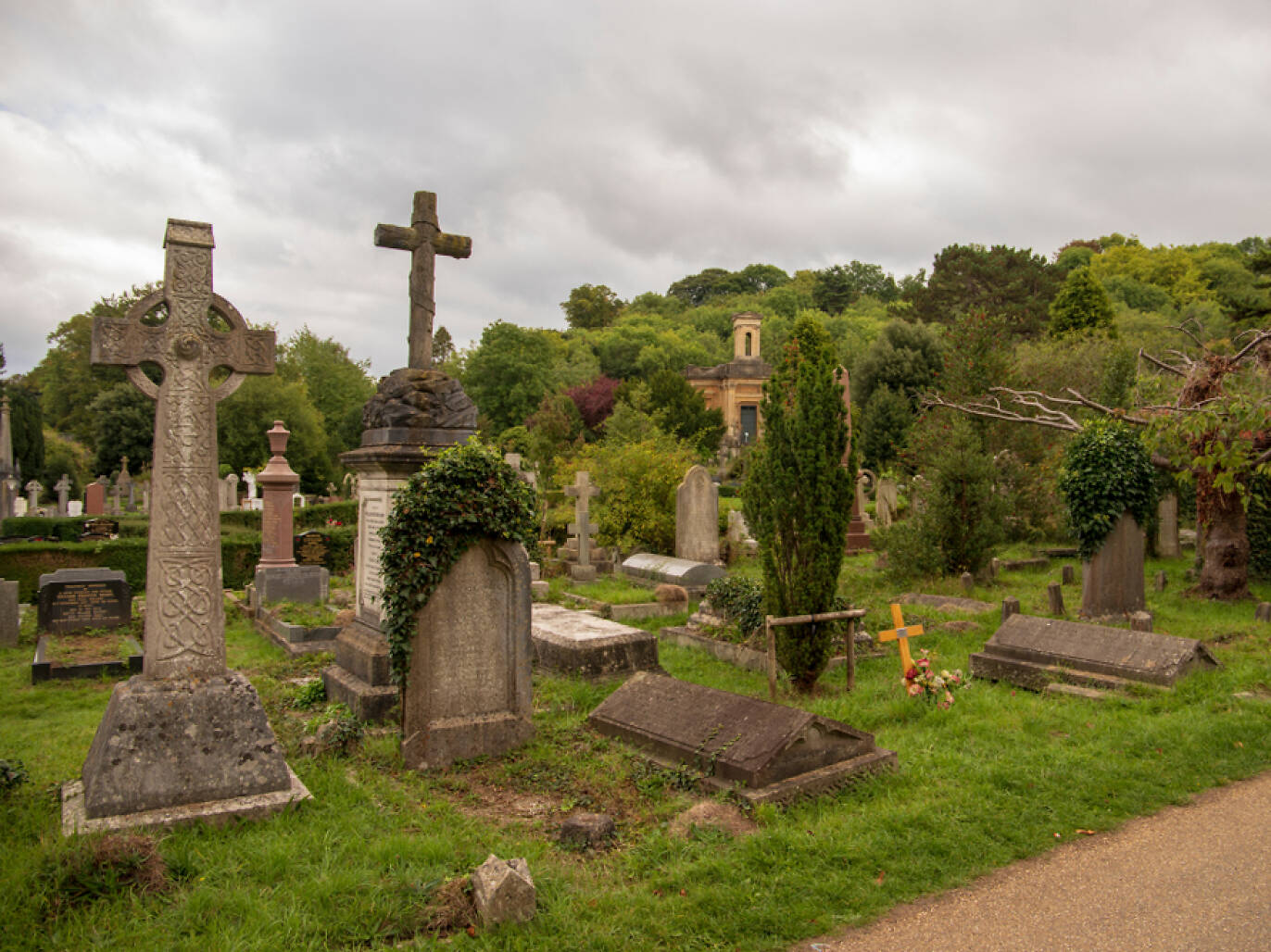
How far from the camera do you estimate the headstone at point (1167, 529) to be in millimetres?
16609

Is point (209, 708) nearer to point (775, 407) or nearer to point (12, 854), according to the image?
point (12, 854)

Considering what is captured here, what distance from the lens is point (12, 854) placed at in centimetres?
408

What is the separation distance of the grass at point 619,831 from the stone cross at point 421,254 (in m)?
3.58

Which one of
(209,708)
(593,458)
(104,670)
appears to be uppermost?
(593,458)

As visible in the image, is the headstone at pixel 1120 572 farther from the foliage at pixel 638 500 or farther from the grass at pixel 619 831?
the foliage at pixel 638 500

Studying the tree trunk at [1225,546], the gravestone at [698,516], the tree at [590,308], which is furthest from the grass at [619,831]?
the tree at [590,308]

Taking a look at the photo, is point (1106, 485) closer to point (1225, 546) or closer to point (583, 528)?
point (1225, 546)

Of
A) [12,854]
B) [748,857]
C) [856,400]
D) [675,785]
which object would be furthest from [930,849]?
[856,400]

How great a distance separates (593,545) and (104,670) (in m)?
9.22

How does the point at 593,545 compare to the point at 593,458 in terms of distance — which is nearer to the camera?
the point at 593,545

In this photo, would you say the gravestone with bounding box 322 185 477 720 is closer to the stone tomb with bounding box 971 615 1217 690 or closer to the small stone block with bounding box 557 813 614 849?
the small stone block with bounding box 557 813 614 849

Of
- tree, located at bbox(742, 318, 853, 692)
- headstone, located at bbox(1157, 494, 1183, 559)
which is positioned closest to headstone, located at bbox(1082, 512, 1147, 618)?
tree, located at bbox(742, 318, 853, 692)

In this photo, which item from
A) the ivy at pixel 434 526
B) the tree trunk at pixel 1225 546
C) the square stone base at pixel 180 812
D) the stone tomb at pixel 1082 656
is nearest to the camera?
the square stone base at pixel 180 812

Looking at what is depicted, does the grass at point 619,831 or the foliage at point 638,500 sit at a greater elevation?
the foliage at point 638,500
